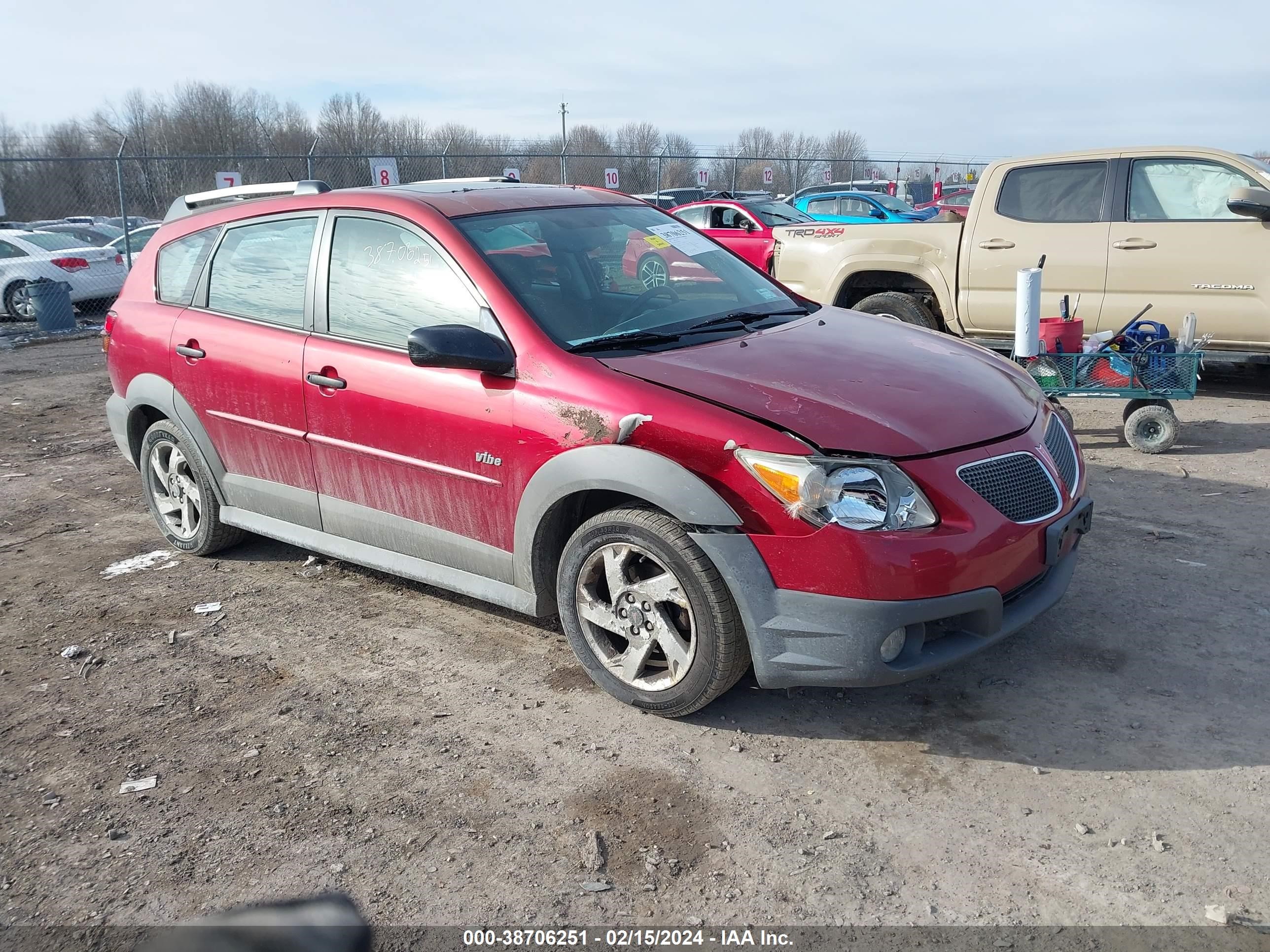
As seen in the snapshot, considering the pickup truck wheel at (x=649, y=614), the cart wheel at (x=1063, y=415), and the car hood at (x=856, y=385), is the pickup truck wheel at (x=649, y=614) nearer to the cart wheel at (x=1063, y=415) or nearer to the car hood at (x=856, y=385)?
the car hood at (x=856, y=385)

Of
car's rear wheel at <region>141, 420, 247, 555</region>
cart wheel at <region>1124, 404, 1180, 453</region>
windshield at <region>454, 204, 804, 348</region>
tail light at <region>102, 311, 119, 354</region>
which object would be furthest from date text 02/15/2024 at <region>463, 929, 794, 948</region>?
cart wheel at <region>1124, 404, 1180, 453</region>

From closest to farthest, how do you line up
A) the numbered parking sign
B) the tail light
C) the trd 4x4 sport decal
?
the tail light → the trd 4x4 sport decal → the numbered parking sign

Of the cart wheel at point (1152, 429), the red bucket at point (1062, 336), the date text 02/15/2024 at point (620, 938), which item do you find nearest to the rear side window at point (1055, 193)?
the red bucket at point (1062, 336)

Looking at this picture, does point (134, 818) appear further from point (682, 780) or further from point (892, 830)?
point (892, 830)

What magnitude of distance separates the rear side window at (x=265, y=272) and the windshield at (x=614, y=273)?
91cm

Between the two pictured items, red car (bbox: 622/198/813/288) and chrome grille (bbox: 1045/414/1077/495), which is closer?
chrome grille (bbox: 1045/414/1077/495)

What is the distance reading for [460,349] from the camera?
3.73m

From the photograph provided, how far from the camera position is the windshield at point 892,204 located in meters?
21.8

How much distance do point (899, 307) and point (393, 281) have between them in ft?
17.5

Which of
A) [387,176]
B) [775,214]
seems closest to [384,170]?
[387,176]

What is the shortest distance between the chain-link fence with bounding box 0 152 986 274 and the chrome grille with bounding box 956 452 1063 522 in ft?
60.4

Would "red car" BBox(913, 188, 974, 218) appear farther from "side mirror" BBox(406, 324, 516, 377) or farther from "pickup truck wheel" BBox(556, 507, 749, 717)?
"pickup truck wheel" BBox(556, 507, 749, 717)

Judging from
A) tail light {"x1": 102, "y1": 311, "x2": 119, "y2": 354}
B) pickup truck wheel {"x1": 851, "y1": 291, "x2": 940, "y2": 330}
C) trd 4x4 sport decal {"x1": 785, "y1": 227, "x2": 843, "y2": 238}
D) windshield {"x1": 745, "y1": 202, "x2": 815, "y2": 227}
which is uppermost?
windshield {"x1": 745, "y1": 202, "x2": 815, "y2": 227}

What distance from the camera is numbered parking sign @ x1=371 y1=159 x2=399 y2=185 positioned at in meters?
19.4
